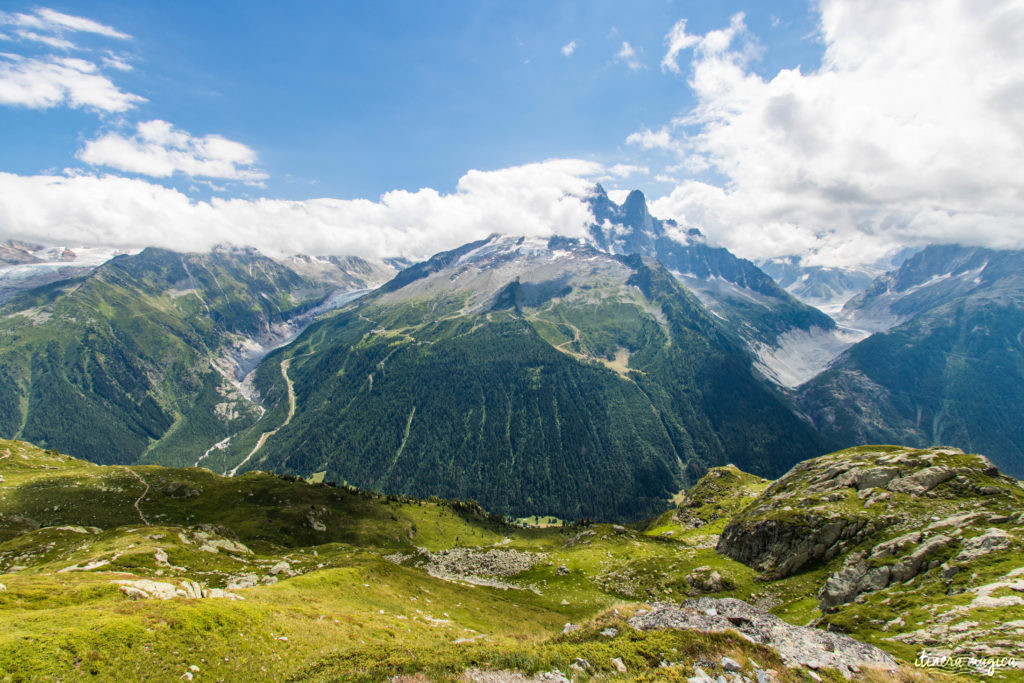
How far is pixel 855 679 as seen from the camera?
23469mm

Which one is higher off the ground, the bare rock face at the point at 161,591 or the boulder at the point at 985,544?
the boulder at the point at 985,544

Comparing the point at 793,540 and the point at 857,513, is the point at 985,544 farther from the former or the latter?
the point at 793,540

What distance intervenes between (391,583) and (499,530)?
11440cm

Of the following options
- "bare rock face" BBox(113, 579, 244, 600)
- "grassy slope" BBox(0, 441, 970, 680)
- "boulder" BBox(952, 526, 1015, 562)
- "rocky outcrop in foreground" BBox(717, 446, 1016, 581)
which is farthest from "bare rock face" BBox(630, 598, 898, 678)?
"bare rock face" BBox(113, 579, 244, 600)

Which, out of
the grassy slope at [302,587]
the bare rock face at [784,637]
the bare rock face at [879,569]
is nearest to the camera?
the grassy slope at [302,587]

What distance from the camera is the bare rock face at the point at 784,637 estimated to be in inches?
985

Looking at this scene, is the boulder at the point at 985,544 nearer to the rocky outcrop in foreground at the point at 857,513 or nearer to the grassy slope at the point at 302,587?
the rocky outcrop in foreground at the point at 857,513

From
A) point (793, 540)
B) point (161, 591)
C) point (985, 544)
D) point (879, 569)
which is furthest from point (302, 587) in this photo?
point (985, 544)

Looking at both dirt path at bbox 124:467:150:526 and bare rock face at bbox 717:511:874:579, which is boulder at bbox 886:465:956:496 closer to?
bare rock face at bbox 717:511:874:579

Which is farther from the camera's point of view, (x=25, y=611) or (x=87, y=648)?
(x=25, y=611)

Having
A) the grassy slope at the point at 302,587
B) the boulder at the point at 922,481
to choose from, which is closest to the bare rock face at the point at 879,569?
the grassy slope at the point at 302,587

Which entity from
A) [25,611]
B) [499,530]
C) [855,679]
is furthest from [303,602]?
[499,530]

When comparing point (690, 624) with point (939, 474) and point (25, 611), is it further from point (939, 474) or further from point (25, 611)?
point (939, 474)

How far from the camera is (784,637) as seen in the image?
27922 millimetres
